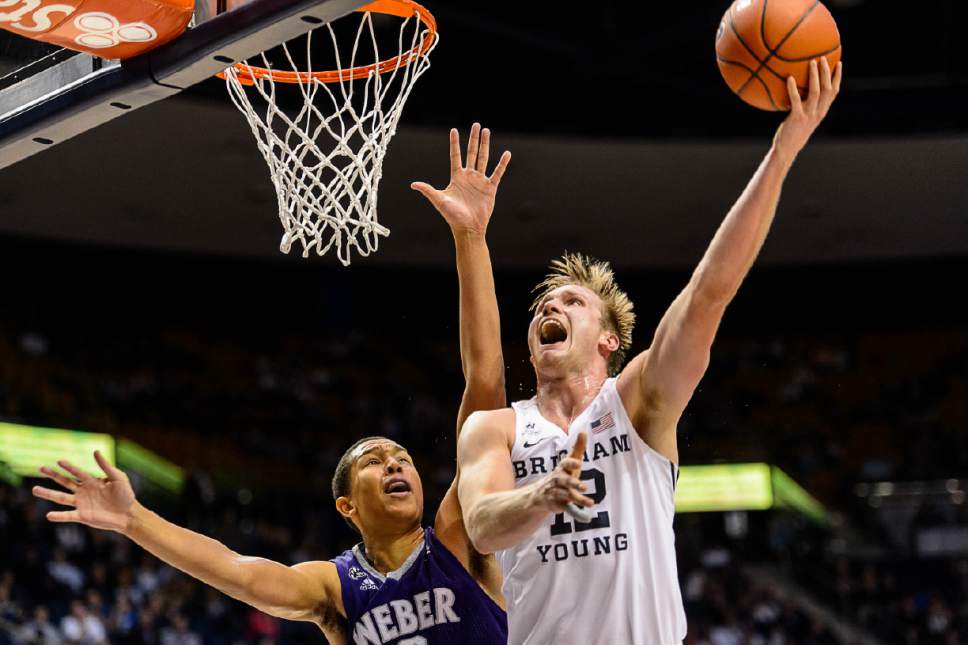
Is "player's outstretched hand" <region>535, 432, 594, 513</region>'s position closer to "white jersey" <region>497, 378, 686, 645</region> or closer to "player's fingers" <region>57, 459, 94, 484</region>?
"white jersey" <region>497, 378, 686, 645</region>

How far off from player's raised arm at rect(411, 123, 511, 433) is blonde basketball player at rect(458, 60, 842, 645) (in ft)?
2.25

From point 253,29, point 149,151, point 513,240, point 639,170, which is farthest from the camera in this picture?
point 513,240

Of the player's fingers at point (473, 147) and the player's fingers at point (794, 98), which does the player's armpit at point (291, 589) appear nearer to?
the player's fingers at point (473, 147)

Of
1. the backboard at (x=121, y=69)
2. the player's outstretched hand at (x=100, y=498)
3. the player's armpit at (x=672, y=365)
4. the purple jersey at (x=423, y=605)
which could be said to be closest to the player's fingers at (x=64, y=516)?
the player's outstretched hand at (x=100, y=498)

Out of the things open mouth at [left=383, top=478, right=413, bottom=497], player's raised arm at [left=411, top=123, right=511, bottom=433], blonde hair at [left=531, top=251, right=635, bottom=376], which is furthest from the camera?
open mouth at [left=383, top=478, right=413, bottom=497]

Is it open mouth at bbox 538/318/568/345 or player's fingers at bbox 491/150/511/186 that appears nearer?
open mouth at bbox 538/318/568/345

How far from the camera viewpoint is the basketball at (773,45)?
3170 millimetres

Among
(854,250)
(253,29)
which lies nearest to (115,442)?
(854,250)

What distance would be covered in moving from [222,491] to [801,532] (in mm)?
6621

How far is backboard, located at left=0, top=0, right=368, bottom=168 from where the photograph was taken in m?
3.63

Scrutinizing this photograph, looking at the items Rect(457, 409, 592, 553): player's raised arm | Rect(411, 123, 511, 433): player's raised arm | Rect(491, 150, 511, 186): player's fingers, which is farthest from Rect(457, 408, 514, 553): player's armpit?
Rect(491, 150, 511, 186): player's fingers

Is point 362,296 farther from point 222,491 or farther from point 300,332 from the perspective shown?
point 222,491

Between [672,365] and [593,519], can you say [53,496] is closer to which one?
[593,519]

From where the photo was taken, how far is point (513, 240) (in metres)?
17.5
